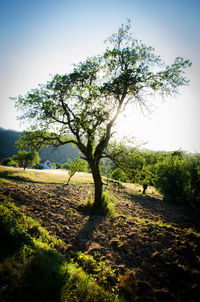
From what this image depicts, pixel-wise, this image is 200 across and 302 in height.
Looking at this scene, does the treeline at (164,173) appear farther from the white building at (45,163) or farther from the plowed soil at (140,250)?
the white building at (45,163)

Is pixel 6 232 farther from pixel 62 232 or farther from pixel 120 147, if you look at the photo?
pixel 120 147

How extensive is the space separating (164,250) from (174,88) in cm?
1035

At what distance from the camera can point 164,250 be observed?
5348mm

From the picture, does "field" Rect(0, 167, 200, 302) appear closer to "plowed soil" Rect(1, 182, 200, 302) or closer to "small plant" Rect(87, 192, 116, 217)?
"plowed soil" Rect(1, 182, 200, 302)

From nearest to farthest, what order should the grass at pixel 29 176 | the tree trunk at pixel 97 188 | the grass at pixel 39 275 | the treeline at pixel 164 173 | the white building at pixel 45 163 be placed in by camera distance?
the grass at pixel 39 275
the treeline at pixel 164 173
the tree trunk at pixel 97 188
the grass at pixel 29 176
the white building at pixel 45 163

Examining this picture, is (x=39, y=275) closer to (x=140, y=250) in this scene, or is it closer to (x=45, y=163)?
(x=140, y=250)

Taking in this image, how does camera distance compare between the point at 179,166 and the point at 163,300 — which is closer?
the point at 163,300

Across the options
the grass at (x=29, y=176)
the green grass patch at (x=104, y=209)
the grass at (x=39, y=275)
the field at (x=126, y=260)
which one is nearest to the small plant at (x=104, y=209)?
the green grass patch at (x=104, y=209)

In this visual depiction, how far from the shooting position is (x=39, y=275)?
10.8 ft

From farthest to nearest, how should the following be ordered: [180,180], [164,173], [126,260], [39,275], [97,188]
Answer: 1. [164,173]
2. [180,180]
3. [97,188]
4. [126,260]
5. [39,275]

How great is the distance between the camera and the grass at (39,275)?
288cm

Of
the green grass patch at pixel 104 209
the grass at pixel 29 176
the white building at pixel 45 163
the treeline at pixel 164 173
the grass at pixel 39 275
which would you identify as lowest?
the white building at pixel 45 163

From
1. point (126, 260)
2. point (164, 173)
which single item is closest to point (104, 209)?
point (126, 260)

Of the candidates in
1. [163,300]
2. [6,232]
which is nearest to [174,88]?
[163,300]
